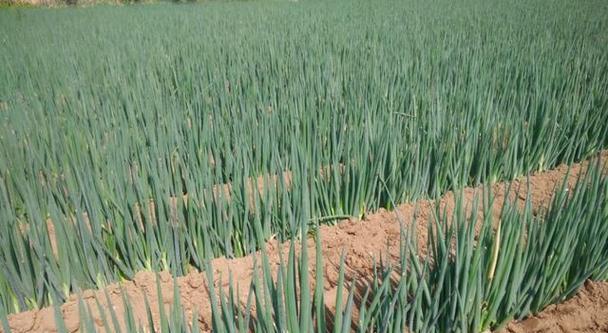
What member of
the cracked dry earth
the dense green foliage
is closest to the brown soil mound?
the cracked dry earth

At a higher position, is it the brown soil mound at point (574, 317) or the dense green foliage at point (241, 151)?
the dense green foliage at point (241, 151)

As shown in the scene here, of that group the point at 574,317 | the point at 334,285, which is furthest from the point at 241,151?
the point at 574,317

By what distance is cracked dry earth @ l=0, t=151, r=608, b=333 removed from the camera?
127 cm

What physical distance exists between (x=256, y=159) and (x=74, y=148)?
0.93m

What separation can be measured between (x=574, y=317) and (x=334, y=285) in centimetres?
80

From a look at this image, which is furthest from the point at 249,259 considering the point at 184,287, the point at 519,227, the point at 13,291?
the point at 519,227

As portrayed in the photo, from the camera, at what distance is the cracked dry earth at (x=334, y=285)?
1.27 meters

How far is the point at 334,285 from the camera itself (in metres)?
1.63

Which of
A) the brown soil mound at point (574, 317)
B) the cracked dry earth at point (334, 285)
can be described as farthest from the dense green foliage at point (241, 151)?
the brown soil mound at point (574, 317)

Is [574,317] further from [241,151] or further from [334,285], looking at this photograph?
[241,151]

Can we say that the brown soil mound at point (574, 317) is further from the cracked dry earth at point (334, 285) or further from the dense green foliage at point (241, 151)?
the dense green foliage at point (241, 151)

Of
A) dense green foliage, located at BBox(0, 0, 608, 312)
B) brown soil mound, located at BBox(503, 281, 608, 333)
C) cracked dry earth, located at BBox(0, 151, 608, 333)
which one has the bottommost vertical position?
cracked dry earth, located at BBox(0, 151, 608, 333)

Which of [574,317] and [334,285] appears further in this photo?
[334,285]

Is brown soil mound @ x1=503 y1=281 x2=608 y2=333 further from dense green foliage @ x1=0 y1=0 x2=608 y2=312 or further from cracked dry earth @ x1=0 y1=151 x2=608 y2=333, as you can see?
dense green foliage @ x1=0 y1=0 x2=608 y2=312
